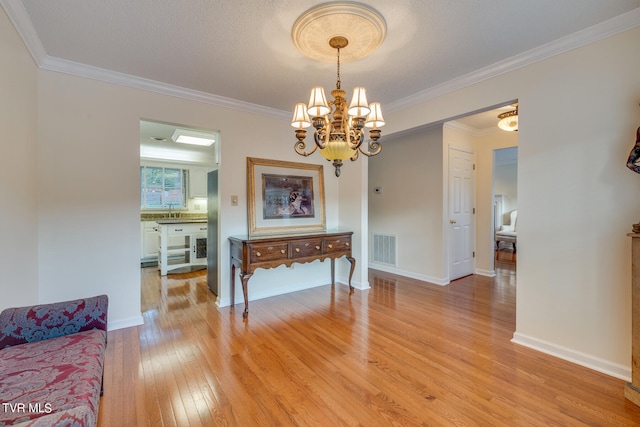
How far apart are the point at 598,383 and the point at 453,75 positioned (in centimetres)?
266

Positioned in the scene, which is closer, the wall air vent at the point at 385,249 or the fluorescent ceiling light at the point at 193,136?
the fluorescent ceiling light at the point at 193,136

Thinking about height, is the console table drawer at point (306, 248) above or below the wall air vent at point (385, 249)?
above

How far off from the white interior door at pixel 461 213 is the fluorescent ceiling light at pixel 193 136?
3867mm

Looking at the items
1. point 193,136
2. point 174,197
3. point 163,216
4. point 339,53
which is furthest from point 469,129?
point 163,216

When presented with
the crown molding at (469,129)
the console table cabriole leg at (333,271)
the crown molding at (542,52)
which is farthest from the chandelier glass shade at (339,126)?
the crown molding at (469,129)

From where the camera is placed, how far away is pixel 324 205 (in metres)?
4.06

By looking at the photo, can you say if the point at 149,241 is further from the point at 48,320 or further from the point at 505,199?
the point at 505,199

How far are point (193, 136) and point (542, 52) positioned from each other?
4499 mm

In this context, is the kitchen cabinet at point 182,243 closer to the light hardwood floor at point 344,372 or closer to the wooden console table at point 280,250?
the light hardwood floor at point 344,372

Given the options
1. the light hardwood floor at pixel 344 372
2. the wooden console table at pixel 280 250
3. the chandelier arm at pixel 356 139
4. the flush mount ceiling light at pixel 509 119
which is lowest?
the light hardwood floor at pixel 344 372

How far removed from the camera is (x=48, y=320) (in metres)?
1.59

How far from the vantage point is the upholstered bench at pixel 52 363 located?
1014 millimetres

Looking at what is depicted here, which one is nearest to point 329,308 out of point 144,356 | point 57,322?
point 144,356

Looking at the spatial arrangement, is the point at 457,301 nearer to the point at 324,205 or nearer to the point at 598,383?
the point at 598,383
